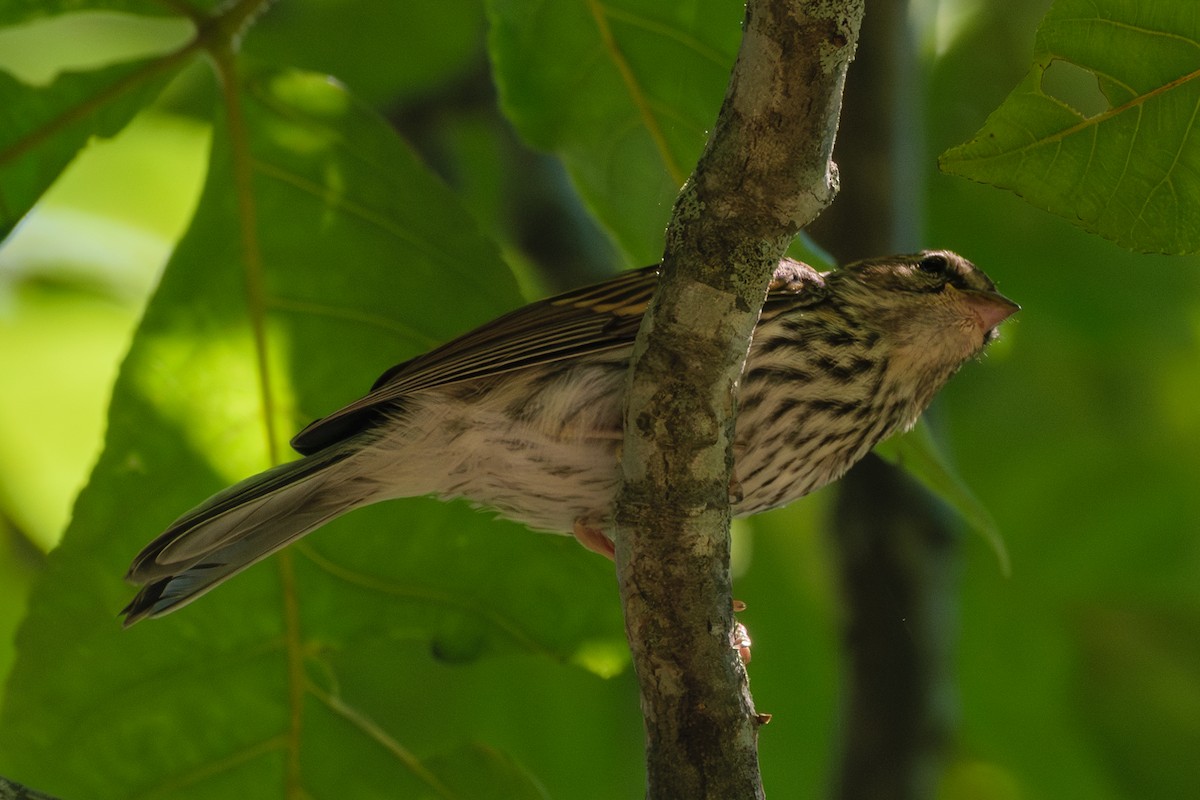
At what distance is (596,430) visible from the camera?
3336mm

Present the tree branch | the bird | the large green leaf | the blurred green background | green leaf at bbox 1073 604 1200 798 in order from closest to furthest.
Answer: the tree branch → the bird → the large green leaf → the blurred green background → green leaf at bbox 1073 604 1200 798

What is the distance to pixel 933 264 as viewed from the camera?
3955mm

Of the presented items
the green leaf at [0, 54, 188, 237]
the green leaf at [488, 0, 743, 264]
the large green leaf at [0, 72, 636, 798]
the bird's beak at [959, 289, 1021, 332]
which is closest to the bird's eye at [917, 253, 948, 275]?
the bird's beak at [959, 289, 1021, 332]

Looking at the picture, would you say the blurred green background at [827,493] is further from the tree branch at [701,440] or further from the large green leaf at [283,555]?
the tree branch at [701,440]

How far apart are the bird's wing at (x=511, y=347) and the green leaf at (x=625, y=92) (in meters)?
0.16

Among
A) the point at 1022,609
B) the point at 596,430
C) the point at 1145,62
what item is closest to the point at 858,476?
the point at 1022,609

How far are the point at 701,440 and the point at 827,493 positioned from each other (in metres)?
2.81

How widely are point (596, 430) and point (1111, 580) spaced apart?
98.8 inches

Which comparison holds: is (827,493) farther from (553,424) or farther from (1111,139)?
(1111,139)

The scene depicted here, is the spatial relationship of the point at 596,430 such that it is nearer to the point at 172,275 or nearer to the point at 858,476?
the point at 172,275

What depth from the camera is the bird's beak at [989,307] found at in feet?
12.9

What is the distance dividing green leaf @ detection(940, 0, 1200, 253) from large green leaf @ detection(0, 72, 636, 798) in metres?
1.49

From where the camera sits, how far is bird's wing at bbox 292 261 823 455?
329cm

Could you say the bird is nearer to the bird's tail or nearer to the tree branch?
the bird's tail
